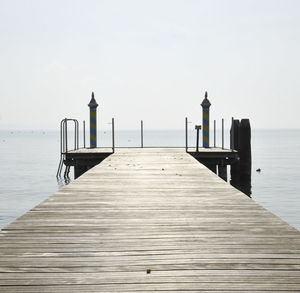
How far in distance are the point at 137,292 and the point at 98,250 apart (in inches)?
42.1

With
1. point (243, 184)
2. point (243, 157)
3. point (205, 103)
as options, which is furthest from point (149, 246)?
point (205, 103)

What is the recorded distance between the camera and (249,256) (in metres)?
3.85

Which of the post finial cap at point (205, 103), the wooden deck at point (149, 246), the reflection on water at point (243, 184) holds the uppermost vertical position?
the post finial cap at point (205, 103)

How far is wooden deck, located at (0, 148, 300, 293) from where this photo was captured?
3.26 metres

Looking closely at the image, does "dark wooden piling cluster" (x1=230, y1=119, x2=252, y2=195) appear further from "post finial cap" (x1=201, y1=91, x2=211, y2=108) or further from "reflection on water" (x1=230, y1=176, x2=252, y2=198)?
"post finial cap" (x1=201, y1=91, x2=211, y2=108)

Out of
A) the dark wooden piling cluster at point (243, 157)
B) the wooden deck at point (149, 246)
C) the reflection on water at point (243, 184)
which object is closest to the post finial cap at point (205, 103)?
the dark wooden piling cluster at point (243, 157)

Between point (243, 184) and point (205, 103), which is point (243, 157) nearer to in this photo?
point (243, 184)

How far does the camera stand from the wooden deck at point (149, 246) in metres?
3.26

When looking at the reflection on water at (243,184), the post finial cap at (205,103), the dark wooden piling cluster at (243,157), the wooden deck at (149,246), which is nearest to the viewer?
the wooden deck at (149,246)

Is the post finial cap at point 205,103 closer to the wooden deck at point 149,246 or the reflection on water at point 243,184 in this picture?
the reflection on water at point 243,184

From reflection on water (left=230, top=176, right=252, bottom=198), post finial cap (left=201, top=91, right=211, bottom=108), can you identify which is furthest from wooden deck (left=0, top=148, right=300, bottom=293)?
post finial cap (left=201, top=91, right=211, bottom=108)

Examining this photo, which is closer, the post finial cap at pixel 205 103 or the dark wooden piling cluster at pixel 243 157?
the dark wooden piling cluster at pixel 243 157

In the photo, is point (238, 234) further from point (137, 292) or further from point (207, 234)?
point (137, 292)

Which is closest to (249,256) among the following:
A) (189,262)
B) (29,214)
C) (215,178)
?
(189,262)
